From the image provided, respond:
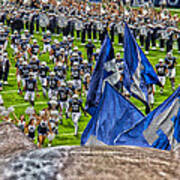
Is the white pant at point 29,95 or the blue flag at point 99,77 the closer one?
the blue flag at point 99,77

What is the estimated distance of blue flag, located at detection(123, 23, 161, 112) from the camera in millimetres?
10734

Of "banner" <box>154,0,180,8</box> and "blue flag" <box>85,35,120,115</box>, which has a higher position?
"banner" <box>154,0,180,8</box>

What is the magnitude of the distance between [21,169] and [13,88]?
2177 centimetres

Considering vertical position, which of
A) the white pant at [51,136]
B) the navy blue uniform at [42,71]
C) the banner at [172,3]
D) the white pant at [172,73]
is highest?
the banner at [172,3]

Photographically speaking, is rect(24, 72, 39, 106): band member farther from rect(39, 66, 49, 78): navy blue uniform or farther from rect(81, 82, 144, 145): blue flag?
rect(81, 82, 144, 145): blue flag

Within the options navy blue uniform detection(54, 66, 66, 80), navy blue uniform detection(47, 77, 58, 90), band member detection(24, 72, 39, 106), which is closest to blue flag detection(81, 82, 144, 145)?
navy blue uniform detection(47, 77, 58, 90)

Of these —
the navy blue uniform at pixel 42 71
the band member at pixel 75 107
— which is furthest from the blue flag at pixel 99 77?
the navy blue uniform at pixel 42 71

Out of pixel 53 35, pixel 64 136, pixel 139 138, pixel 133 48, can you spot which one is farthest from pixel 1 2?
pixel 139 138

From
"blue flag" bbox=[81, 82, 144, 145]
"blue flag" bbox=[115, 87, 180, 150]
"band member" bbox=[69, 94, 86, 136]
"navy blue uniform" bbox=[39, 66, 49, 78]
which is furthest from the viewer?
"navy blue uniform" bbox=[39, 66, 49, 78]

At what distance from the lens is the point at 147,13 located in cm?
3209

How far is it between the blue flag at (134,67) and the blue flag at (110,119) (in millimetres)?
4286

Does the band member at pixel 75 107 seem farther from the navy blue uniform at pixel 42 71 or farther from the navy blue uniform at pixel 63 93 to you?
the navy blue uniform at pixel 42 71

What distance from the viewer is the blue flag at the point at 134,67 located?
10734 mm

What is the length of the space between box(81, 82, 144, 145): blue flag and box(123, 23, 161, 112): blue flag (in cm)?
429
